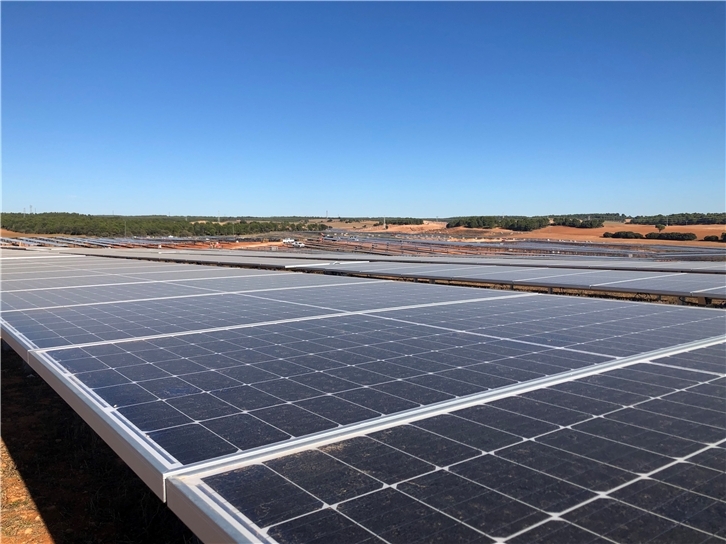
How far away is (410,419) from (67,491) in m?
6.76

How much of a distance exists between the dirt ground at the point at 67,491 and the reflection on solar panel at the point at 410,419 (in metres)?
2.33

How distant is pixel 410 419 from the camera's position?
4.68m

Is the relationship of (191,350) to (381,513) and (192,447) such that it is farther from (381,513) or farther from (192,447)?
(381,513)

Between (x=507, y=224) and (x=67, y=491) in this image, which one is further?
(x=507, y=224)

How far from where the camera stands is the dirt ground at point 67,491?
24.1ft

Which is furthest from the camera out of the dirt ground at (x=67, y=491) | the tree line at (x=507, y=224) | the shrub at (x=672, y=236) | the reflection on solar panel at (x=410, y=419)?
the tree line at (x=507, y=224)

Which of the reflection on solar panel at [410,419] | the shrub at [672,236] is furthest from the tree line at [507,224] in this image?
the reflection on solar panel at [410,419]

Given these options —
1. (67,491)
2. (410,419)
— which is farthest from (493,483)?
(67,491)

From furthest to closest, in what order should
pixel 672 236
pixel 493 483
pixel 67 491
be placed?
pixel 672 236, pixel 67 491, pixel 493 483

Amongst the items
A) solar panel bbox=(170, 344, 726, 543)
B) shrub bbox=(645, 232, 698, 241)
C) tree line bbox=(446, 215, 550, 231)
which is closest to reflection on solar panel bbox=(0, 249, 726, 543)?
solar panel bbox=(170, 344, 726, 543)

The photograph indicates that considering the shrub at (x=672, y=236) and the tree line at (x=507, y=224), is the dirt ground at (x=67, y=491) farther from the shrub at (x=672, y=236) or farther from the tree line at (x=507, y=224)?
the tree line at (x=507, y=224)

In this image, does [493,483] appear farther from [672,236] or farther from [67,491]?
[672,236]

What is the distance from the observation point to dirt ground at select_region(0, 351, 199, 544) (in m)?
7.36

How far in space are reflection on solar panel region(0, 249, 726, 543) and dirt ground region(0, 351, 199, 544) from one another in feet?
7.65
